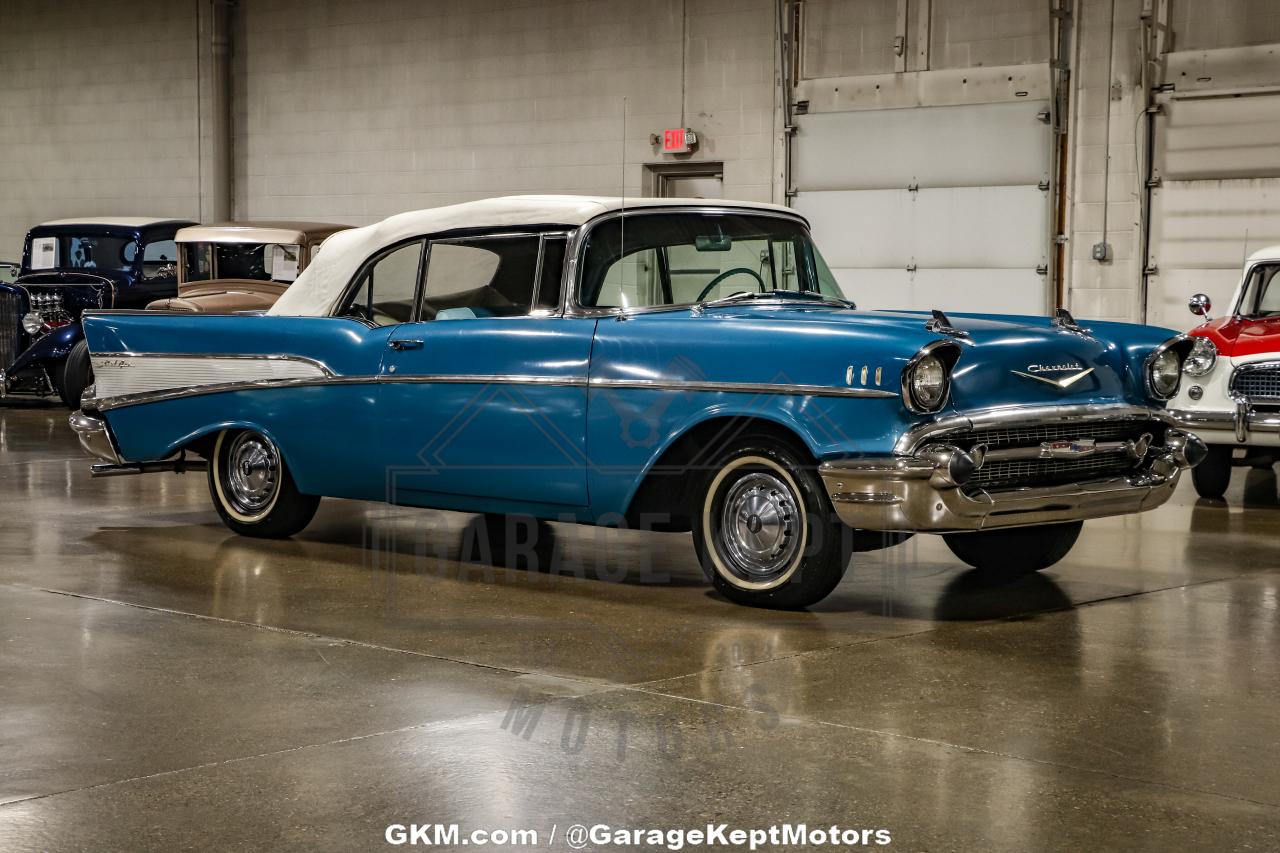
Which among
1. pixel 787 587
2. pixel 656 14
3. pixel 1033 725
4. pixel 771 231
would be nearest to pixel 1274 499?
pixel 771 231

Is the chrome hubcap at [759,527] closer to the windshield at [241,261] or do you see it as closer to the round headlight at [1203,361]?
the round headlight at [1203,361]

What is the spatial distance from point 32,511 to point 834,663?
5.14 metres

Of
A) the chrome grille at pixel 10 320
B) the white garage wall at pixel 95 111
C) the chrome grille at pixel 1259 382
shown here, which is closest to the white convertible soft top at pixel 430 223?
the chrome grille at pixel 1259 382

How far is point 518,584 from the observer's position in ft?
20.6

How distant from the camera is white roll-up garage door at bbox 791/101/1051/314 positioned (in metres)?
15.1

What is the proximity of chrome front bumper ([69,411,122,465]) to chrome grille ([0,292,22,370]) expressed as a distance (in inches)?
352

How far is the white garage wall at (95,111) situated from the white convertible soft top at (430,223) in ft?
48.9

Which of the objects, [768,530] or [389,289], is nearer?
[768,530]

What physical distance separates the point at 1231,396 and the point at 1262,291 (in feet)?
4.01

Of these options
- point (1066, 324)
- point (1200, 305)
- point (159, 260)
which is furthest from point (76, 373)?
point (1066, 324)

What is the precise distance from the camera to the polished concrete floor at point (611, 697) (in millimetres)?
3377

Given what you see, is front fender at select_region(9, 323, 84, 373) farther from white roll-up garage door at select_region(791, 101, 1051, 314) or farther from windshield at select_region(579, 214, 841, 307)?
windshield at select_region(579, 214, 841, 307)

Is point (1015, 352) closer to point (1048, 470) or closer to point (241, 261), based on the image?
point (1048, 470)

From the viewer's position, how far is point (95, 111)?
72.7 feet
